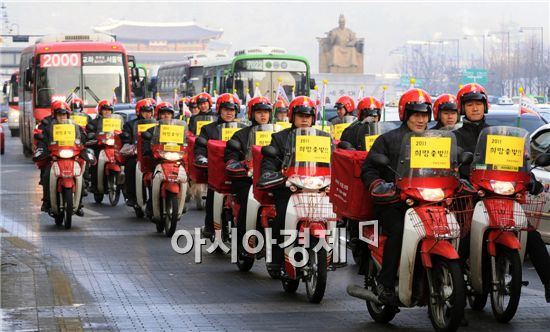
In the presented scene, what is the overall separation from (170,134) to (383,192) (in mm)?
7642

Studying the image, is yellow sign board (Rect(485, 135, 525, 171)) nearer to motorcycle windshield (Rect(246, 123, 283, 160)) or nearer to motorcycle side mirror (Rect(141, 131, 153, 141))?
motorcycle windshield (Rect(246, 123, 283, 160))

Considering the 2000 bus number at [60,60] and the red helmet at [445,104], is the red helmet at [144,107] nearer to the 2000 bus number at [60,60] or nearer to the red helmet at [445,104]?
the red helmet at [445,104]

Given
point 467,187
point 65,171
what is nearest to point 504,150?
point 467,187

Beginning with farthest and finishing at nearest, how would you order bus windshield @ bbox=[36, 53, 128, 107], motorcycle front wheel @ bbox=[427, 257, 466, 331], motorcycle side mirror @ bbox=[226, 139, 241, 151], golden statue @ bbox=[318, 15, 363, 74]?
golden statue @ bbox=[318, 15, 363, 74] < bus windshield @ bbox=[36, 53, 128, 107] < motorcycle side mirror @ bbox=[226, 139, 241, 151] < motorcycle front wheel @ bbox=[427, 257, 466, 331]

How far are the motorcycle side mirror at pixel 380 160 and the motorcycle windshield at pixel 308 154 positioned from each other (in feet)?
5.64

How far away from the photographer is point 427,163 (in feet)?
30.3

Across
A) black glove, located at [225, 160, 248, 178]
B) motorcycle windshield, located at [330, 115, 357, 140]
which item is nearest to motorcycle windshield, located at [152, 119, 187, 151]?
motorcycle windshield, located at [330, 115, 357, 140]

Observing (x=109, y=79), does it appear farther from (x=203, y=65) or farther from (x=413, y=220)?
(x=413, y=220)

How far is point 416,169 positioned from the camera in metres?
9.20

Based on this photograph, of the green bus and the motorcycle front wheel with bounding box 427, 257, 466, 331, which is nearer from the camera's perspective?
the motorcycle front wheel with bounding box 427, 257, 466, 331

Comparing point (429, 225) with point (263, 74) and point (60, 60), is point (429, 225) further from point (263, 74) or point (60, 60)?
point (263, 74)

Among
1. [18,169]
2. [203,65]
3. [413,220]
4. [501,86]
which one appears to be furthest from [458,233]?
[501,86]

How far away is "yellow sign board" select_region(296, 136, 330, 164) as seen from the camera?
36.3 ft

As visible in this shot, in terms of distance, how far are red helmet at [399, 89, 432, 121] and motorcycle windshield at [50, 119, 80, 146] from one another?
330 inches
